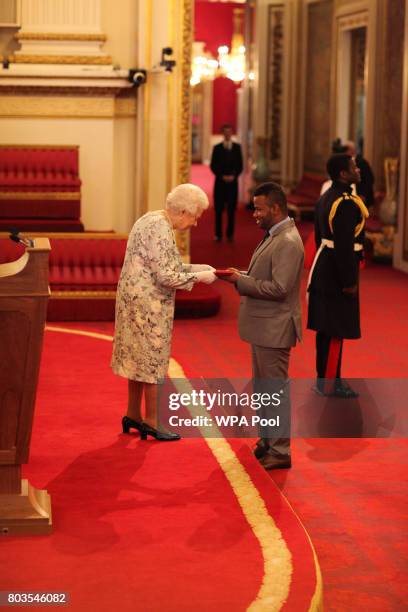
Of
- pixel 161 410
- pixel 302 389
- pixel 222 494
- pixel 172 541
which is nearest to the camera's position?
pixel 172 541

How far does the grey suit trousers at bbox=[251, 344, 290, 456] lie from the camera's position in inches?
241

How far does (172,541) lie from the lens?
16.0ft

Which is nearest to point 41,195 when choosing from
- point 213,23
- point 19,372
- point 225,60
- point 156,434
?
point 156,434

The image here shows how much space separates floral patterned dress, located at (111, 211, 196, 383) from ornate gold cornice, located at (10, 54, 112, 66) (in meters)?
6.36

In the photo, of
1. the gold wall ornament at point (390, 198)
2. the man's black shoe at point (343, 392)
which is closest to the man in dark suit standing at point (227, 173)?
the gold wall ornament at point (390, 198)

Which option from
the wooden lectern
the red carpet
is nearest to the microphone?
the wooden lectern

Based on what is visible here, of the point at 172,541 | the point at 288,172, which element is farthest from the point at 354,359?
the point at 288,172

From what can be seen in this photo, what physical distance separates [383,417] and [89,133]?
606 centimetres

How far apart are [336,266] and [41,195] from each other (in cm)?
535

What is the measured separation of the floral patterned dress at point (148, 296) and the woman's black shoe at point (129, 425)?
352 mm

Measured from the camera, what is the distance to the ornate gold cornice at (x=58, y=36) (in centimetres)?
1215

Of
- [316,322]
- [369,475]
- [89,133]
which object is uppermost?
[89,133]

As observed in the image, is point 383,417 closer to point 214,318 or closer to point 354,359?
point 354,359

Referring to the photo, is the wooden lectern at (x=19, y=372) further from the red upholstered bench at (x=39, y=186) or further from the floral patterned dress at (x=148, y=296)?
the red upholstered bench at (x=39, y=186)
